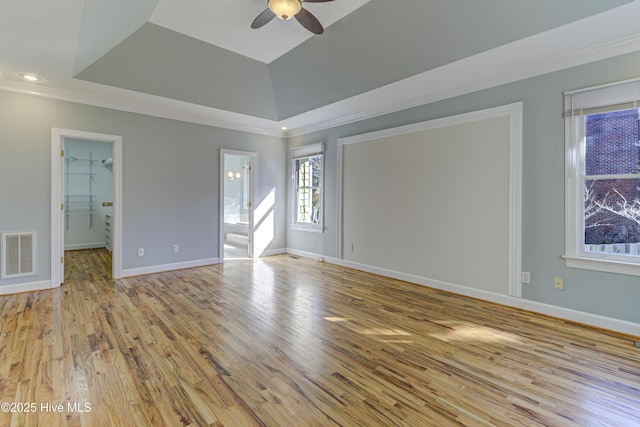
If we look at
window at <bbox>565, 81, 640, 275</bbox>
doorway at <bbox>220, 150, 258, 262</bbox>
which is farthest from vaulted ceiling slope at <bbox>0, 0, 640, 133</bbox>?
doorway at <bbox>220, 150, 258, 262</bbox>

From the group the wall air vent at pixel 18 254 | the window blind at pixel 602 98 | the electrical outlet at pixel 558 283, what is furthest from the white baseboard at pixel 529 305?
the wall air vent at pixel 18 254

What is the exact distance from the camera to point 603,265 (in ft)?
Answer: 9.17

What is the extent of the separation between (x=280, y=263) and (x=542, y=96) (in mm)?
4478

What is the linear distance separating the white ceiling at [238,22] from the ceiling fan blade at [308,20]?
276mm

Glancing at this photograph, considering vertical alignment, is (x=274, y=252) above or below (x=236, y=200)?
below

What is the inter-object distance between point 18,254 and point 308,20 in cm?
447

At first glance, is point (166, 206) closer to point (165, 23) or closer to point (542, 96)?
A: point (165, 23)

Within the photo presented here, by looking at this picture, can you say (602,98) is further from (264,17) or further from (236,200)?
(236,200)

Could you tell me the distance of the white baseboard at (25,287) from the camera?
12.3 ft

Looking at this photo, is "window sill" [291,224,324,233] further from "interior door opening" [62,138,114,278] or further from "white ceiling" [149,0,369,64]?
"interior door opening" [62,138,114,278]

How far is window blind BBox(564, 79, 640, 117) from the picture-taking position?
8.70 ft

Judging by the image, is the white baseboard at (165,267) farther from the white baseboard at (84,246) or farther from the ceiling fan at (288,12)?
the ceiling fan at (288,12)

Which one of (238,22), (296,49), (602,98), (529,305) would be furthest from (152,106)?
(529,305)

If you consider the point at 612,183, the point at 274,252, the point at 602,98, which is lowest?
the point at 274,252
